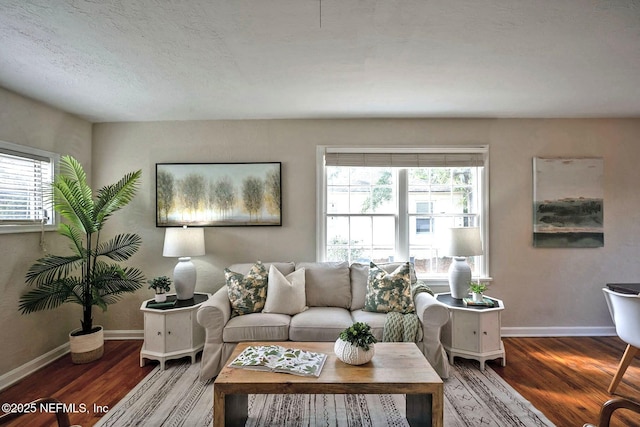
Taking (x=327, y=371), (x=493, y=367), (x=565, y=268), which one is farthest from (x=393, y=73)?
(x=565, y=268)

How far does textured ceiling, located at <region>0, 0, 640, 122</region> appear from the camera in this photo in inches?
69.0

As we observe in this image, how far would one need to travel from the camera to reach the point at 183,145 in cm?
374

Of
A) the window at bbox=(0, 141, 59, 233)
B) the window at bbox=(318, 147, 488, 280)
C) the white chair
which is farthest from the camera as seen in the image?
the window at bbox=(318, 147, 488, 280)

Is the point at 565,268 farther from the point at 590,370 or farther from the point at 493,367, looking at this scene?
the point at 493,367

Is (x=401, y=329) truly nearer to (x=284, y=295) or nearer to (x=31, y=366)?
(x=284, y=295)

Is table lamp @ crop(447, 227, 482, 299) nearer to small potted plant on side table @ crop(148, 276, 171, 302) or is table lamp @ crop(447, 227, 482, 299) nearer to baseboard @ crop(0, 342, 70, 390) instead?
small potted plant on side table @ crop(148, 276, 171, 302)

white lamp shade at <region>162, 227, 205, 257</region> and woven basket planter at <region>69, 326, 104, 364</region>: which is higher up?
white lamp shade at <region>162, 227, 205, 257</region>

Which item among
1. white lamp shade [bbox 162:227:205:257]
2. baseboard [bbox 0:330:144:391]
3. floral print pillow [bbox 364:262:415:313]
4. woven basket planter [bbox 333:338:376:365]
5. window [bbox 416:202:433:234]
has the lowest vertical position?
baseboard [bbox 0:330:144:391]

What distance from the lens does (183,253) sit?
318 centimetres

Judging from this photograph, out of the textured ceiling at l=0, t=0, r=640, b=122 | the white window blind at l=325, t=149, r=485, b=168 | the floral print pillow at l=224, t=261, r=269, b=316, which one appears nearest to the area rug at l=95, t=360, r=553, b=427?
the floral print pillow at l=224, t=261, r=269, b=316

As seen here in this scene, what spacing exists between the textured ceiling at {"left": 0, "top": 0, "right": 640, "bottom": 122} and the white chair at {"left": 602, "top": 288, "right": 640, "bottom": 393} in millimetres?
1742

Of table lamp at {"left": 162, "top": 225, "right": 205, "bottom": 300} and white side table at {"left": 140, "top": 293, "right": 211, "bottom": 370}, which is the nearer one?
white side table at {"left": 140, "top": 293, "right": 211, "bottom": 370}

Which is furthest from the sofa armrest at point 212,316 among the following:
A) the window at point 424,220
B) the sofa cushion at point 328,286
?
the window at point 424,220

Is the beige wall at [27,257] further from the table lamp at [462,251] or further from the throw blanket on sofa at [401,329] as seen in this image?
the table lamp at [462,251]
